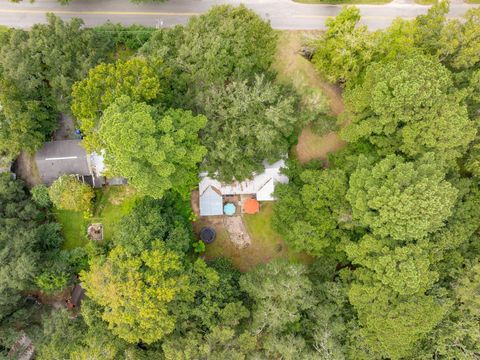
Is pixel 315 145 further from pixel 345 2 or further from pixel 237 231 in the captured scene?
pixel 345 2

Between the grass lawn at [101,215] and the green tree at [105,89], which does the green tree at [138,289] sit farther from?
the green tree at [105,89]

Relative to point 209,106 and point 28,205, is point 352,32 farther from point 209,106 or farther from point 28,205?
point 28,205

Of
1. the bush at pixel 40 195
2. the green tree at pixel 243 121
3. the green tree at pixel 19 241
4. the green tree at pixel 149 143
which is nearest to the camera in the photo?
the green tree at pixel 149 143

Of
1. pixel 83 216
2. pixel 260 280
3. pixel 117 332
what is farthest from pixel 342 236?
pixel 83 216

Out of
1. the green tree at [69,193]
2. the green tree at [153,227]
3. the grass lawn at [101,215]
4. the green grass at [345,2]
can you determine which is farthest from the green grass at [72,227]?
the green grass at [345,2]

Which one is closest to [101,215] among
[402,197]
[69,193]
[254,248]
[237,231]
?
[69,193]

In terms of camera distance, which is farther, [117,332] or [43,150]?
[43,150]
